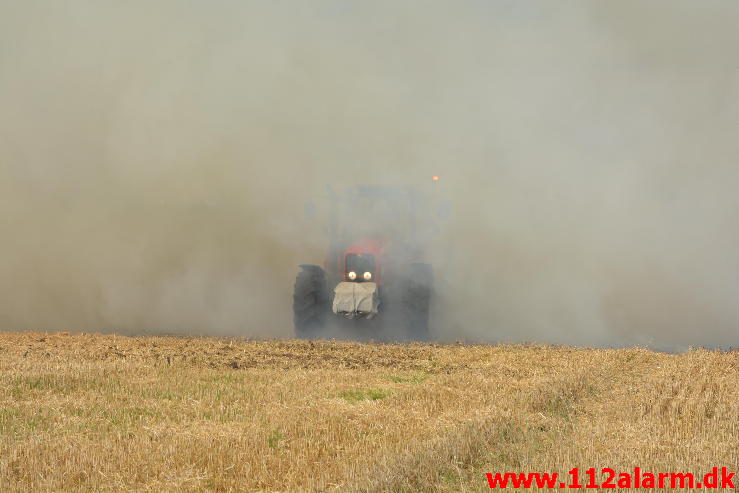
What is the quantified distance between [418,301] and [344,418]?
9697mm

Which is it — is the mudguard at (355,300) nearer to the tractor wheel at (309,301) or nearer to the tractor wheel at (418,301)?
the tractor wheel at (309,301)

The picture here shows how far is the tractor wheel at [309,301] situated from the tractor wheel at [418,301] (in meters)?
1.83

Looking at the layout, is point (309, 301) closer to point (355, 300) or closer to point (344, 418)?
point (355, 300)

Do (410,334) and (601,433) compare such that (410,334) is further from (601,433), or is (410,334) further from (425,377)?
(601,433)

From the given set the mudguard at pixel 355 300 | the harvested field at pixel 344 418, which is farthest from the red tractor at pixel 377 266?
the harvested field at pixel 344 418

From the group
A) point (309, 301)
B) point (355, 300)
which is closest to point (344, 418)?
point (355, 300)

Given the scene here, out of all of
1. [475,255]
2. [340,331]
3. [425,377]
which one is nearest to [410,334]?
[340,331]

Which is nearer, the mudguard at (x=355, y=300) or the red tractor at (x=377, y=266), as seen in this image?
the mudguard at (x=355, y=300)

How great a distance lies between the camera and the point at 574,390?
1054 cm

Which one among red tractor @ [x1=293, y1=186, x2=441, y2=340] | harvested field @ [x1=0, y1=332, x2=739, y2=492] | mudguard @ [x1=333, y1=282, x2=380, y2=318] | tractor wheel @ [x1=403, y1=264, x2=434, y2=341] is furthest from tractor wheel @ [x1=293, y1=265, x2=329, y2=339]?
harvested field @ [x1=0, y1=332, x2=739, y2=492]

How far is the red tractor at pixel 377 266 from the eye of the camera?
1822 cm

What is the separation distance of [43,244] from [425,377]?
44.1 feet

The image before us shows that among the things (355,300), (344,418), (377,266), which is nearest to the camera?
(344,418)

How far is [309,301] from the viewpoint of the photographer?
18.3 metres
